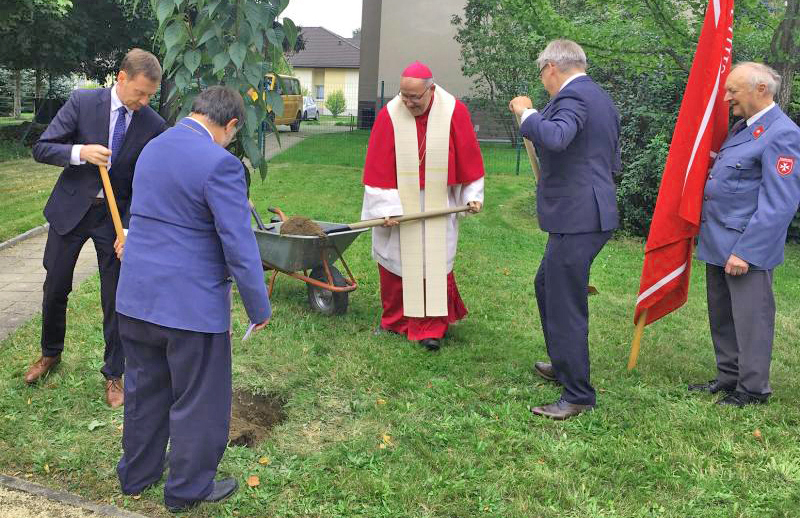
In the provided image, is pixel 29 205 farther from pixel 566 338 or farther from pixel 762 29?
pixel 762 29

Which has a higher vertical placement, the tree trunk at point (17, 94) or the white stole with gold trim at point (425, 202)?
the tree trunk at point (17, 94)

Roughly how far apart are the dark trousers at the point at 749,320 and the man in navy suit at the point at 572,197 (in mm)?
835

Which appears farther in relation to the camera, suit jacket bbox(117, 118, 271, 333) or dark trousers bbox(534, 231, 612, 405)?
dark trousers bbox(534, 231, 612, 405)

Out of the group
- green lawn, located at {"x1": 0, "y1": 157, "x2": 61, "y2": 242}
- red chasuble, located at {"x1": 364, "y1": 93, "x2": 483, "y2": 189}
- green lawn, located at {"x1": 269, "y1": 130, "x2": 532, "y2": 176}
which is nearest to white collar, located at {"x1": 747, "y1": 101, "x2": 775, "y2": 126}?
red chasuble, located at {"x1": 364, "y1": 93, "x2": 483, "y2": 189}

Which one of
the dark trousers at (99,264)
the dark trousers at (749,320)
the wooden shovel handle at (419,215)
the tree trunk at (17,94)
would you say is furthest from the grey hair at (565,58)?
the tree trunk at (17,94)

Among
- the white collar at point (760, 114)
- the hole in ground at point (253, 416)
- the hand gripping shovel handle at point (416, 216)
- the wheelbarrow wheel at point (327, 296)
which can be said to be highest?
the white collar at point (760, 114)

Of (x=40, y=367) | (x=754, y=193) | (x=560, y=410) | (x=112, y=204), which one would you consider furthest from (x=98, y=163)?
(x=754, y=193)

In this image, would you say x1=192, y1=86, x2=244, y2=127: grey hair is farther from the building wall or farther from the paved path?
the building wall

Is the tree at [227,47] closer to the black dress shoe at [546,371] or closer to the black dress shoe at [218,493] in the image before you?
the black dress shoe at [218,493]

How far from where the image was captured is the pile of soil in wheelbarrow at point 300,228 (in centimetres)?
567

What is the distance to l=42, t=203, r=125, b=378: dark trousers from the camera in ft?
13.3

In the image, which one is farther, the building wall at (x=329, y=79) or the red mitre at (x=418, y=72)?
the building wall at (x=329, y=79)

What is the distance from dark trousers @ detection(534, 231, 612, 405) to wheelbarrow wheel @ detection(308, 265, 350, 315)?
6.71 feet

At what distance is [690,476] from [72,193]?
3.55 meters
